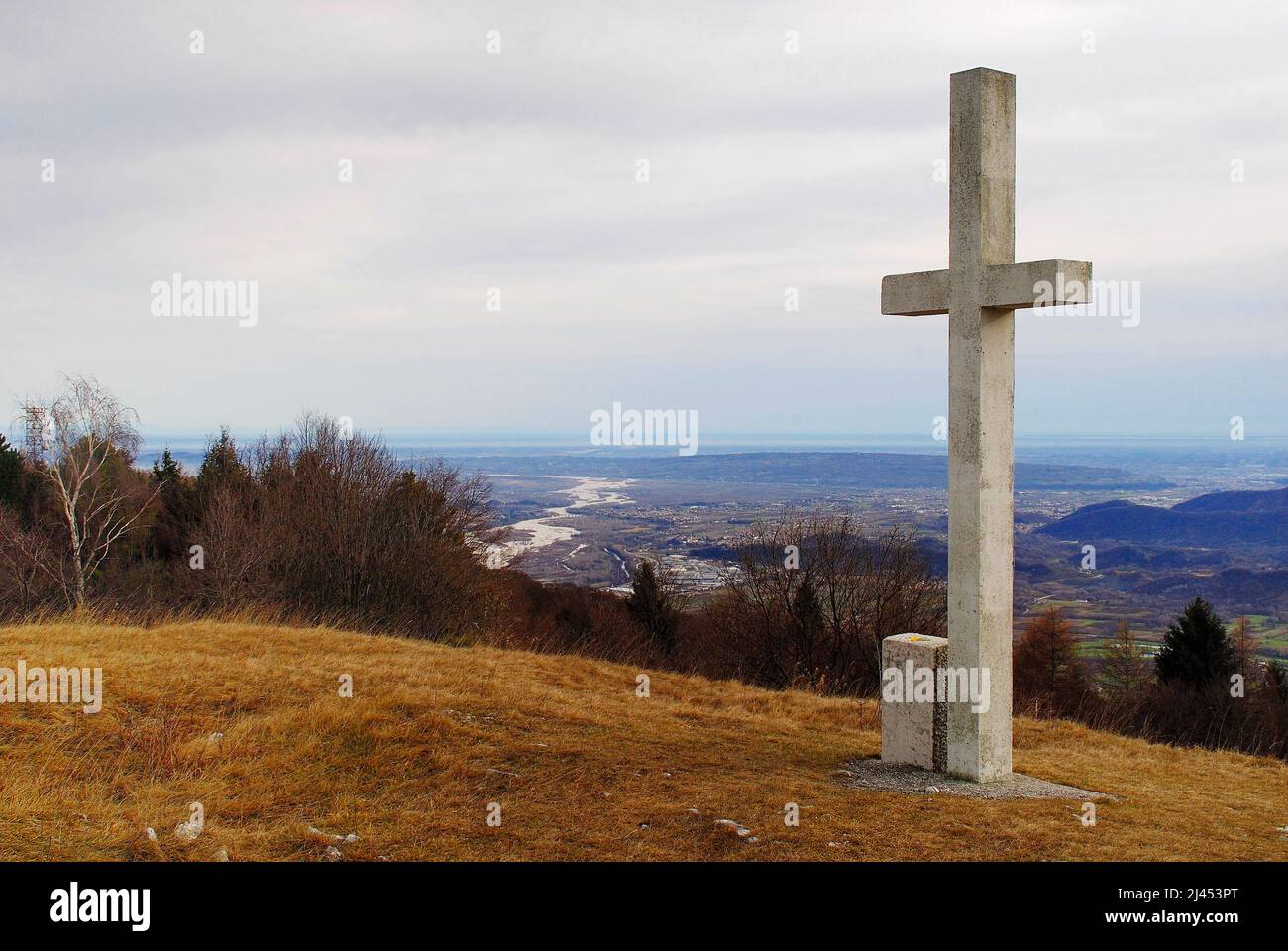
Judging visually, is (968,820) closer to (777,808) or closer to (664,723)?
(777,808)

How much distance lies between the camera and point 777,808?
274 inches

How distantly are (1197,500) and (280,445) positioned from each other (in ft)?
186

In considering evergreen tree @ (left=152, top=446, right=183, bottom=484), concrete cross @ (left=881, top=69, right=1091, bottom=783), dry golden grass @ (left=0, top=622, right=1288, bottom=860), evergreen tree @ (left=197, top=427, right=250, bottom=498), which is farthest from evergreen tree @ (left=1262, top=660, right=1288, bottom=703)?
evergreen tree @ (left=152, top=446, right=183, bottom=484)

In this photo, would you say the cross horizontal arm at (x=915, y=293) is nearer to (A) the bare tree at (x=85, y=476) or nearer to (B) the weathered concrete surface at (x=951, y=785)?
(B) the weathered concrete surface at (x=951, y=785)

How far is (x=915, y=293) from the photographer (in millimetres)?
8672

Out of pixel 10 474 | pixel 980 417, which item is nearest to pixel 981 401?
pixel 980 417

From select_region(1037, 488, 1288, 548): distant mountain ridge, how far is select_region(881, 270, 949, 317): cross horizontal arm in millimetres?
51927

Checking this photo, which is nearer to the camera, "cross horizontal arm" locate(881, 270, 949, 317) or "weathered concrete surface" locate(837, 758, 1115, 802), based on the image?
"weathered concrete surface" locate(837, 758, 1115, 802)

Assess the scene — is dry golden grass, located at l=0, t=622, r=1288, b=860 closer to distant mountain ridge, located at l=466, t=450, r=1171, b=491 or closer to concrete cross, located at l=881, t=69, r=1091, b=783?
concrete cross, located at l=881, t=69, r=1091, b=783

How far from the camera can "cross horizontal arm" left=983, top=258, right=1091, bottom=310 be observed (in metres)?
7.69

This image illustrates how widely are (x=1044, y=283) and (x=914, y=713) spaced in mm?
3898

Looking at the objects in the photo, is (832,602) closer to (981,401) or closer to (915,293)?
(915,293)

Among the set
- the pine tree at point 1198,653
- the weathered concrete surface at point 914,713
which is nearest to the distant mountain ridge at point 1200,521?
the pine tree at point 1198,653

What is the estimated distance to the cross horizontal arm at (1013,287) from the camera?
770 centimetres
